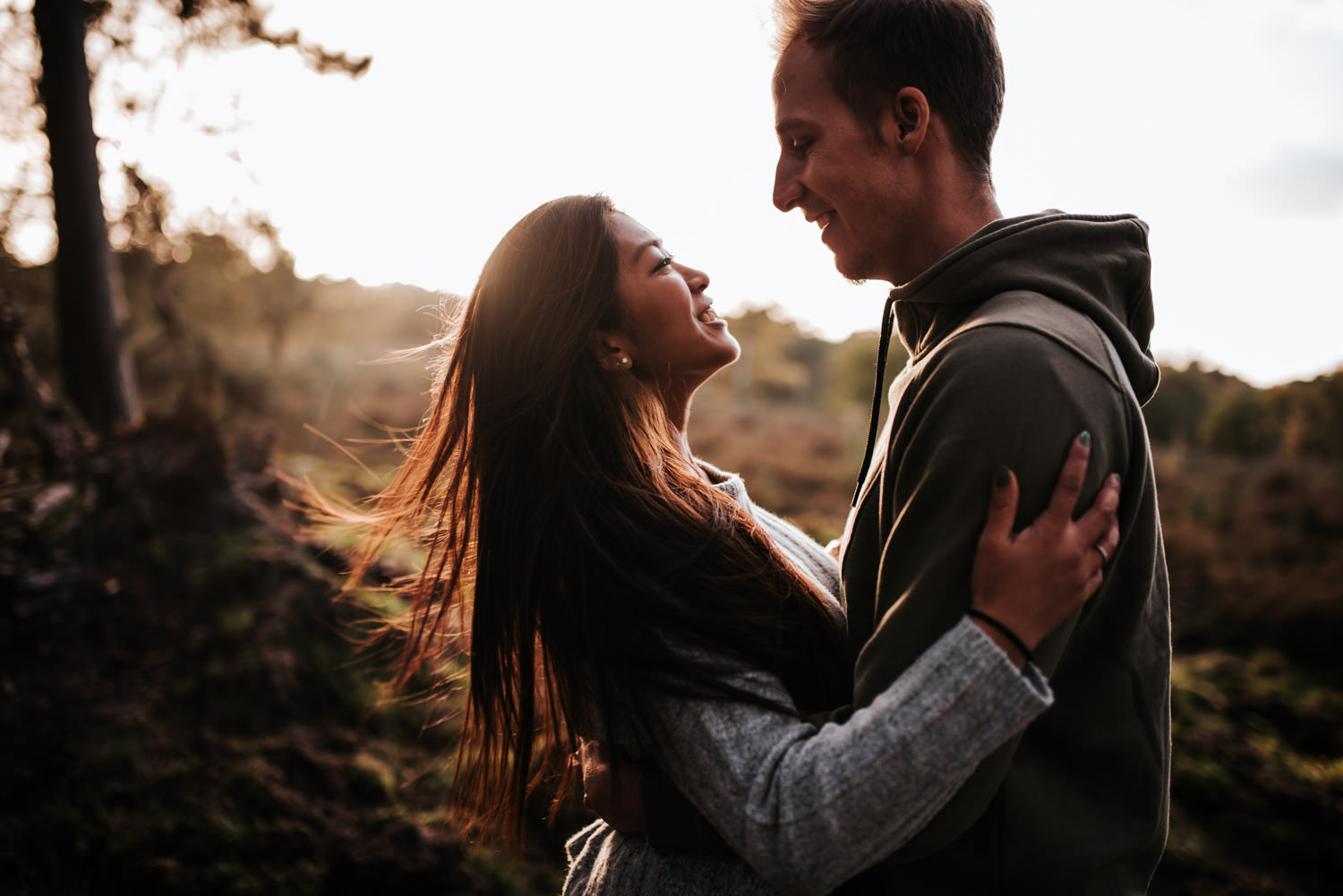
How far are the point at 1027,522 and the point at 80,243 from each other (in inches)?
275

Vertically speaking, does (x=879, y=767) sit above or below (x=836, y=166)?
below

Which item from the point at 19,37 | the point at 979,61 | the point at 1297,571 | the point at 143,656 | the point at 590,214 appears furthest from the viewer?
Answer: the point at 1297,571

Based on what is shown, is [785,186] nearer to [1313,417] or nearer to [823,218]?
[823,218]

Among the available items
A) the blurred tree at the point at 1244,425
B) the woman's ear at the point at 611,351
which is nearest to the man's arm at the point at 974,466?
the woman's ear at the point at 611,351

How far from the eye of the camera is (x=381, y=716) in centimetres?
438

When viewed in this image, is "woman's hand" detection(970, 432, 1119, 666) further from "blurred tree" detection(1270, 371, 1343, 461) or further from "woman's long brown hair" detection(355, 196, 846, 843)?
"blurred tree" detection(1270, 371, 1343, 461)

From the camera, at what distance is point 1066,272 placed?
1358 mm

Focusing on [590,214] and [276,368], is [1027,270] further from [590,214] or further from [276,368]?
[276,368]

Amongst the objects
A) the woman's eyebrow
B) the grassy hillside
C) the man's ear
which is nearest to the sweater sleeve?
the man's ear

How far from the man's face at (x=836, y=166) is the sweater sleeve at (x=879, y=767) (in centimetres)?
93

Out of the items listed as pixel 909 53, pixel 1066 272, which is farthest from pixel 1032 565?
pixel 909 53

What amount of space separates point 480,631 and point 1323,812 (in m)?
5.23

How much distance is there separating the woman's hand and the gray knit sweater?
0.16 feet

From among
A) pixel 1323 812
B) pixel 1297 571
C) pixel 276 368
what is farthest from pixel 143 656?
pixel 276 368
